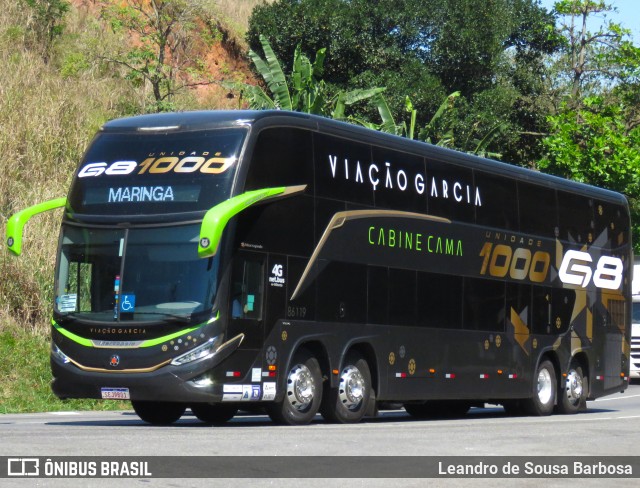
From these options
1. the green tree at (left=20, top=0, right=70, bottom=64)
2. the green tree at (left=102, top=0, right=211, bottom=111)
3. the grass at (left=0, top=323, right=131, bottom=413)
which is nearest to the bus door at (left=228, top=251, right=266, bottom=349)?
the grass at (left=0, top=323, right=131, bottom=413)

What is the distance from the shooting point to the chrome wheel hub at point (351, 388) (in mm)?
17406

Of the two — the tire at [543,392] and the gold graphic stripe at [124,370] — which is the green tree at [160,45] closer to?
the tire at [543,392]

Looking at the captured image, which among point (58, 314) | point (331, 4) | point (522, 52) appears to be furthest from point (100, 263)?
point (522, 52)

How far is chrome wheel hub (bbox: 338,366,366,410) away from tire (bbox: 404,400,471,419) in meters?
4.67

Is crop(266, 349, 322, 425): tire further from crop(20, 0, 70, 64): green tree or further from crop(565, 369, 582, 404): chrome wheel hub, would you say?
crop(20, 0, 70, 64): green tree

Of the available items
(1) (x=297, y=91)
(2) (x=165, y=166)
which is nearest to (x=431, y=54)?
(1) (x=297, y=91)

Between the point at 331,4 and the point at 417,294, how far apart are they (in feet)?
90.5

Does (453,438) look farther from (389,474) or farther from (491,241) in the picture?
(491,241)

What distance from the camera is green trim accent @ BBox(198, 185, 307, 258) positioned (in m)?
14.5

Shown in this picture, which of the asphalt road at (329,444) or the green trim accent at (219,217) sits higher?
the green trim accent at (219,217)

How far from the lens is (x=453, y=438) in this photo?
13672 mm

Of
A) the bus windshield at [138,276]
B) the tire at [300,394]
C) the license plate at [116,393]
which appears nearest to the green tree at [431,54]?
the tire at [300,394]

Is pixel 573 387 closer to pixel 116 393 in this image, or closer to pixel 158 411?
pixel 158 411

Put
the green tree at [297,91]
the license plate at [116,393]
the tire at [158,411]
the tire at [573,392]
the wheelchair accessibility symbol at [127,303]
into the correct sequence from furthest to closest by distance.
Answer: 1. the green tree at [297,91]
2. the tire at [573,392]
3. the tire at [158,411]
4. the wheelchair accessibility symbol at [127,303]
5. the license plate at [116,393]
